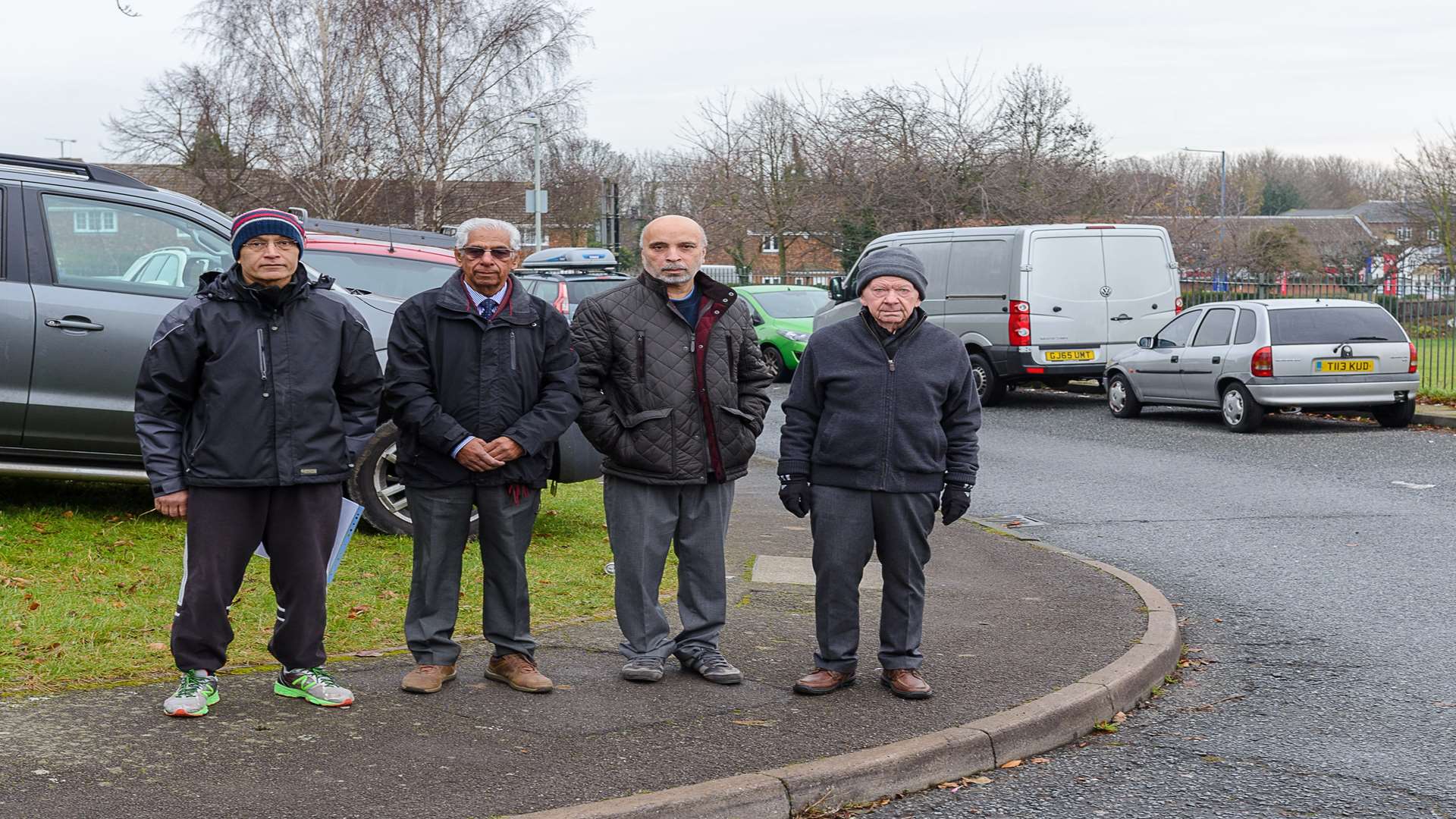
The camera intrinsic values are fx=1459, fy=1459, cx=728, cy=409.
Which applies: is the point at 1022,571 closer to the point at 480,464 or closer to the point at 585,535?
the point at 585,535

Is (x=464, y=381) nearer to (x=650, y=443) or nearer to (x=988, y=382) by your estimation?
(x=650, y=443)

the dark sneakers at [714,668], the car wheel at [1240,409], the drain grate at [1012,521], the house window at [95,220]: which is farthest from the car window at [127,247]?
the car wheel at [1240,409]

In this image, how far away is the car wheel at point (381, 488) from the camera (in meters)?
8.28

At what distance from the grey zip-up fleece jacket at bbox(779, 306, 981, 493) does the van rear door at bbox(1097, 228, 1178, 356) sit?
46.4ft

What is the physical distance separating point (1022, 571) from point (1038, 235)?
1115cm

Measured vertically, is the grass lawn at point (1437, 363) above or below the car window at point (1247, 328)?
below

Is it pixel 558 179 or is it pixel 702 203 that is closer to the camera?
pixel 702 203

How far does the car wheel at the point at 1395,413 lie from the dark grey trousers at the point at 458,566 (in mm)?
13312

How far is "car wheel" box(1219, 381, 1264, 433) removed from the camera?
1617 centimetres

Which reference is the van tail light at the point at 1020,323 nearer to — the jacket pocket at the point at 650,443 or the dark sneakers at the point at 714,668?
the dark sneakers at the point at 714,668

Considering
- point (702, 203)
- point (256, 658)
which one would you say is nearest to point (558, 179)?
point (702, 203)

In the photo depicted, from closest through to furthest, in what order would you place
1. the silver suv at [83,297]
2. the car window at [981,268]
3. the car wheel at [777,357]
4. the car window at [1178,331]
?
the silver suv at [83,297] < the car window at [1178,331] < the car window at [981,268] < the car wheel at [777,357]

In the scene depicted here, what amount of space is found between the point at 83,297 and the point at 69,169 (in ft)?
2.83

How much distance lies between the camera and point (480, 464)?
211 inches
